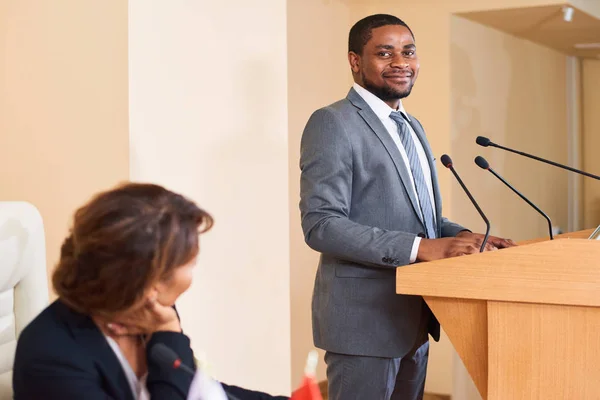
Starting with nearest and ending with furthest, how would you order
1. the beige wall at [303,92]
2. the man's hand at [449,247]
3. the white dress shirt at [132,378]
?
the white dress shirt at [132,378], the man's hand at [449,247], the beige wall at [303,92]

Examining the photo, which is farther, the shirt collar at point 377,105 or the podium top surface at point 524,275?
the shirt collar at point 377,105

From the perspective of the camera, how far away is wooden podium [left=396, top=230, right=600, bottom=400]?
189 centimetres

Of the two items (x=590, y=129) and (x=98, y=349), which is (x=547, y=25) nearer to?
(x=590, y=129)

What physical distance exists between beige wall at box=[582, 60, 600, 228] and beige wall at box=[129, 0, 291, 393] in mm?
5104

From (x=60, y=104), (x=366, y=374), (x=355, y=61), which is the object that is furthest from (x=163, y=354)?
(x=355, y=61)

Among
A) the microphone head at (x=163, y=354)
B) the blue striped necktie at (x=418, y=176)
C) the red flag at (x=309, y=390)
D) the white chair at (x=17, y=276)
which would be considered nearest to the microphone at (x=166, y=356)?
the microphone head at (x=163, y=354)

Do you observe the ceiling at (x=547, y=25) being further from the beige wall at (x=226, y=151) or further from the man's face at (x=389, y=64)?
the man's face at (x=389, y=64)

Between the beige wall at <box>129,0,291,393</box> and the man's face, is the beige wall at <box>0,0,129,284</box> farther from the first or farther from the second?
the man's face

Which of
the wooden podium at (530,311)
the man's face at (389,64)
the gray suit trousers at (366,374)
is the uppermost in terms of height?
the man's face at (389,64)

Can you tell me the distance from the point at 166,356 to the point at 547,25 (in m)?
4.94

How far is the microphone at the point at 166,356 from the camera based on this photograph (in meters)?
1.29

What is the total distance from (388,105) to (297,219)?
8.11ft

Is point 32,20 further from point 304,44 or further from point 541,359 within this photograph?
point 304,44

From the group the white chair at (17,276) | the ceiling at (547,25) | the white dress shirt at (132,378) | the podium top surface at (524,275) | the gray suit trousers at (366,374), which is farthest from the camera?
the ceiling at (547,25)
